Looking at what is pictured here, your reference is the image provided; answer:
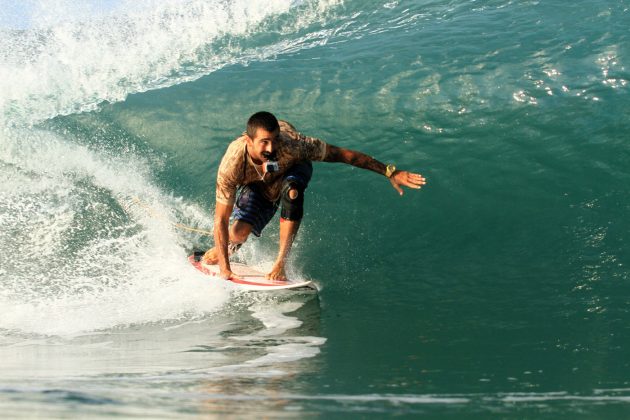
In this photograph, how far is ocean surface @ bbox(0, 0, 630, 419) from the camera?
3.39 m

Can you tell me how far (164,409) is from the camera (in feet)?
7.14

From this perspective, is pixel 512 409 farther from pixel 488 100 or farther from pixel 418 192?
pixel 488 100

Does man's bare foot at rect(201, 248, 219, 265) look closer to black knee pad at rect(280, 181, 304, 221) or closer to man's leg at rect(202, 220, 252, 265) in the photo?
man's leg at rect(202, 220, 252, 265)

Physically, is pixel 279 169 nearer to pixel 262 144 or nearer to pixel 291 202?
pixel 291 202

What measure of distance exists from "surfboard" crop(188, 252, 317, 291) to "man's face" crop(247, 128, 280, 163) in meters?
1.07

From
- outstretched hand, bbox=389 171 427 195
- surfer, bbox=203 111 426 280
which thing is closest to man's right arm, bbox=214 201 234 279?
surfer, bbox=203 111 426 280

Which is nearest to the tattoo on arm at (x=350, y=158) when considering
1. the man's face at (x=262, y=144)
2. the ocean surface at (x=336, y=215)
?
the man's face at (x=262, y=144)

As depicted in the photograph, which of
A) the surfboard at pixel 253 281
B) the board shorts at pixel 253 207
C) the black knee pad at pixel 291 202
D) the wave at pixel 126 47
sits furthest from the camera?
the wave at pixel 126 47

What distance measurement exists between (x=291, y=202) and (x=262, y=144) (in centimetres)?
57

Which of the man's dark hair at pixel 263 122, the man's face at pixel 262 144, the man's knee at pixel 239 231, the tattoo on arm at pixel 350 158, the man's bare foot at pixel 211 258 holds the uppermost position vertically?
the man's dark hair at pixel 263 122

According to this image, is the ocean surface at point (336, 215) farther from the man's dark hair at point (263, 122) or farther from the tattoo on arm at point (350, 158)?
the man's dark hair at point (263, 122)

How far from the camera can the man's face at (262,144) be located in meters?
5.28

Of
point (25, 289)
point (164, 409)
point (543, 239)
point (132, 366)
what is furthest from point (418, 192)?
point (164, 409)

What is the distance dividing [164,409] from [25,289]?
4635 millimetres
